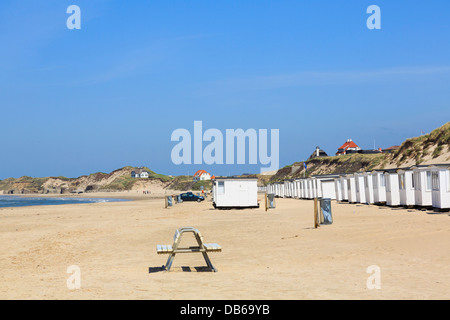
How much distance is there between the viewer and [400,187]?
29922 mm

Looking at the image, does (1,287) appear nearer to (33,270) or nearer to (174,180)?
(33,270)

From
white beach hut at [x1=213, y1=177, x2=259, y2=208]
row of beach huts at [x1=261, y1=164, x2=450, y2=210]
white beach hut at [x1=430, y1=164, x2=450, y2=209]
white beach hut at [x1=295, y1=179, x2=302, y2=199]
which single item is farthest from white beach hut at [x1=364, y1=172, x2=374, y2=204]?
white beach hut at [x1=295, y1=179, x2=302, y2=199]

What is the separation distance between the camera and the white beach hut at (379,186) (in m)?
32.9

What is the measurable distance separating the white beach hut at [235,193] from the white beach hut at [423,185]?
49.6 ft

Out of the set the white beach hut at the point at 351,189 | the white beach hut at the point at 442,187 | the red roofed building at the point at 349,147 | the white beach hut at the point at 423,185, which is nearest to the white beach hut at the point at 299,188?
the white beach hut at the point at 351,189

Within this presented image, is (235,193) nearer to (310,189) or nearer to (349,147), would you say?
(310,189)

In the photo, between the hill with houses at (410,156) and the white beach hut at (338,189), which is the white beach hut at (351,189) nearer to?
the white beach hut at (338,189)

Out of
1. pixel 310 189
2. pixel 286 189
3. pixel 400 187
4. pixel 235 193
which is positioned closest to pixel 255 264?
pixel 400 187

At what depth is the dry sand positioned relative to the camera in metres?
8.66

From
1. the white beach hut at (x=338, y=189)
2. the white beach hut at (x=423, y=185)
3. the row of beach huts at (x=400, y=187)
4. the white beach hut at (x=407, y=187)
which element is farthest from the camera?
the white beach hut at (x=338, y=189)

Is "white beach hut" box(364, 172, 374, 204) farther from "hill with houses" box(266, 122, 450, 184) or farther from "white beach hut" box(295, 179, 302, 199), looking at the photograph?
"hill with houses" box(266, 122, 450, 184)

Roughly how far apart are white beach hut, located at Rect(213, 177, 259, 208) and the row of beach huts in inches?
295
